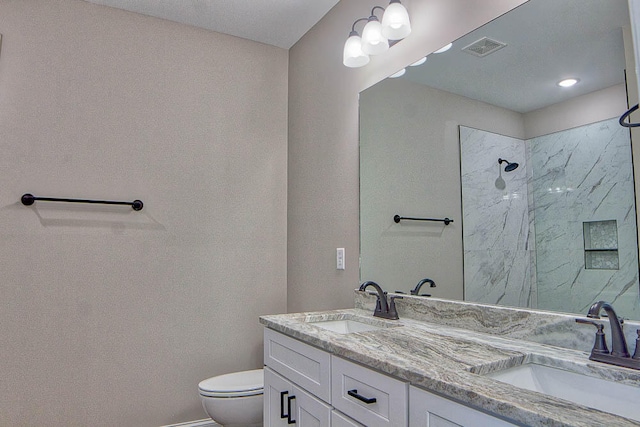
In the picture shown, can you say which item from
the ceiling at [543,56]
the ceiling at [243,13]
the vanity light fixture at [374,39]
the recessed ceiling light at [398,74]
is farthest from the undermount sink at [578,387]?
the ceiling at [243,13]

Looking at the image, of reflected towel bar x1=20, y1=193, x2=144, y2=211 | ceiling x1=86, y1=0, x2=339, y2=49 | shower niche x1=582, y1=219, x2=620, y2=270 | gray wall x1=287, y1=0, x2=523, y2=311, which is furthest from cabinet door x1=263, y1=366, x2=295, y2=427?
ceiling x1=86, y1=0, x2=339, y2=49

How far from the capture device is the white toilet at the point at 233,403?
203cm

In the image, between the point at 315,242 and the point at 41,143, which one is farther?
the point at 315,242

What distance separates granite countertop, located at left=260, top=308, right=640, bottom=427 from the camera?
2.40 feet

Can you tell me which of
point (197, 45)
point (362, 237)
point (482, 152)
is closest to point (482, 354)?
point (482, 152)

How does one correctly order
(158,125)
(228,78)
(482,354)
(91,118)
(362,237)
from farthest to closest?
1. (228,78)
2. (158,125)
3. (91,118)
4. (362,237)
5. (482,354)

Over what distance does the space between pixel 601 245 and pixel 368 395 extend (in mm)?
772

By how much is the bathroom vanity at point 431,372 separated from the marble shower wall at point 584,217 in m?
0.11

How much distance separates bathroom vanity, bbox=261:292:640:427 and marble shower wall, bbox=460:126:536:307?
0.26 feet

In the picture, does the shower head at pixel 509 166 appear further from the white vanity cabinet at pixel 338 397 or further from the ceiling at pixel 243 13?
the ceiling at pixel 243 13

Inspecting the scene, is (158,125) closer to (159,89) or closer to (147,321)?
(159,89)

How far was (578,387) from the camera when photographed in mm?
1017

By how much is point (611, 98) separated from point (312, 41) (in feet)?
6.16

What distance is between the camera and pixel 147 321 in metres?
2.38
